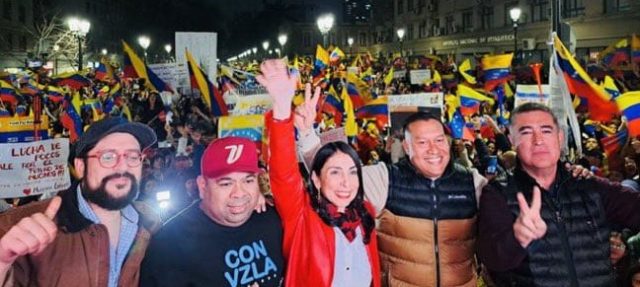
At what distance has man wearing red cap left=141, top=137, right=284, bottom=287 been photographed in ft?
10.0

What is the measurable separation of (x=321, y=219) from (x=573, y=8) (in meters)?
36.6

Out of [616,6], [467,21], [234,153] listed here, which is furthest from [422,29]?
[234,153]

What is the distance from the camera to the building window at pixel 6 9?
2096 inches

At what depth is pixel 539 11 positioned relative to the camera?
133ft

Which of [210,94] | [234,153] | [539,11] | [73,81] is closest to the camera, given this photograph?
[234,153]

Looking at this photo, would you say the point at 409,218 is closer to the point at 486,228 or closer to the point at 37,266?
the point at 486,228

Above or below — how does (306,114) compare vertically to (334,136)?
above

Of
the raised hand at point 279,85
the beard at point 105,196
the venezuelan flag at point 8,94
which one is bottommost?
the beard at point 105,196

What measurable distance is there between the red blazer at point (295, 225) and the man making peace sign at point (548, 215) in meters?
0.90

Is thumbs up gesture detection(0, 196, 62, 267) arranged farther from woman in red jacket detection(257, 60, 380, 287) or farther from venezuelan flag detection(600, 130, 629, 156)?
venezuelan flag detection(600, 130, 629, 156)

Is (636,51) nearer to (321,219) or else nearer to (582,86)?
(582,86)

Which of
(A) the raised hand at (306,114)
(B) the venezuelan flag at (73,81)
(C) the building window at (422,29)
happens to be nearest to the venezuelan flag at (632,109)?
(A) the raised hand at (306,114)

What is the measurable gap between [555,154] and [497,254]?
720 mm

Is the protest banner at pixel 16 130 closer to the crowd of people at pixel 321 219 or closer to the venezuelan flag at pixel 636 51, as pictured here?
the crowd of people at pixel 321 219
